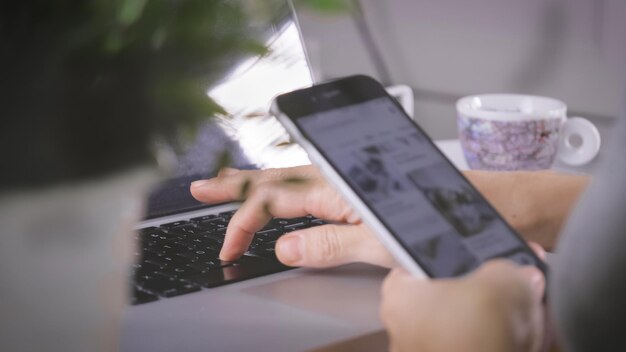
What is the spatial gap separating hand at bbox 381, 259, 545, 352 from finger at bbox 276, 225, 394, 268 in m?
0.18

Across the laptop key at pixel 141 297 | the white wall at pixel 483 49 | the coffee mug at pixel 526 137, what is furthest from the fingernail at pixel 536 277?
the white wall at pixel 483 49

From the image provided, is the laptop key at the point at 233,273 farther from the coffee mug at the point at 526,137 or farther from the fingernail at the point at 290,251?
the coffee mug at the point at 526,137

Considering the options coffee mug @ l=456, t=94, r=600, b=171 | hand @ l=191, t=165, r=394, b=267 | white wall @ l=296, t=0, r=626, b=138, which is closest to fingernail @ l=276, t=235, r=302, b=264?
hand @ l=191, t=165, r=394, b=267

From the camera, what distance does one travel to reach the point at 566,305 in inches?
14.4

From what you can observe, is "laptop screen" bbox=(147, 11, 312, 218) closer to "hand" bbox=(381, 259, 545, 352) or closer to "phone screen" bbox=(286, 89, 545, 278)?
"phone screen" bbox=(286, 89, 545, 278)

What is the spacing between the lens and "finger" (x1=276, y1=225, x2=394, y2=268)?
610mm

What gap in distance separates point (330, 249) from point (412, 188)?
0.11 metres

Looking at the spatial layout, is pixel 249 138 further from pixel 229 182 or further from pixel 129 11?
pixel 129 11

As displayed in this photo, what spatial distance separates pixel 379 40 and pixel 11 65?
0.93 metres

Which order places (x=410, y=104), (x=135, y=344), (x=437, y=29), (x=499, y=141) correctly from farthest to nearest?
(x=437, y=29) < (x=410, y=104) < (x=499, y=141) < (x=135, y=344)

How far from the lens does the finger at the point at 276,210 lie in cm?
62

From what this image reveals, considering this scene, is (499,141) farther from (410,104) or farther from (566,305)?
(566,305)

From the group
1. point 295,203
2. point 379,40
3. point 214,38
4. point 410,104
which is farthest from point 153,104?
point 379,40

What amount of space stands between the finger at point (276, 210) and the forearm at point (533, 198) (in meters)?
0.12
